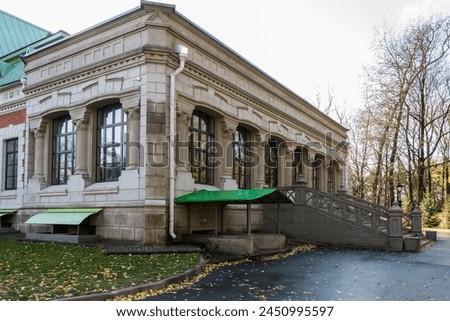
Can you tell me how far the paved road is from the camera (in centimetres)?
808

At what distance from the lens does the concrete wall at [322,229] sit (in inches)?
666

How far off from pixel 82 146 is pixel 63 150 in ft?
7.25

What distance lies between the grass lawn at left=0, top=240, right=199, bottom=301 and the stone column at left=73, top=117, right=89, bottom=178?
148 inches

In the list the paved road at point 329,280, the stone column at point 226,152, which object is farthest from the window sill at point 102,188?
the paved road at point 329,280

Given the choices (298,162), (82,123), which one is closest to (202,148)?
(82,123)

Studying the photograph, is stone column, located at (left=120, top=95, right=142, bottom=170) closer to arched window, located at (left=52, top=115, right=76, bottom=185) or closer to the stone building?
the stone building

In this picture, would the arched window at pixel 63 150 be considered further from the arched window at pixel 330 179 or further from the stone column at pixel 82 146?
the arched window at pixel 330 179

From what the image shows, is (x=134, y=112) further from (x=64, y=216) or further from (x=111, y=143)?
(x=64, y=216)

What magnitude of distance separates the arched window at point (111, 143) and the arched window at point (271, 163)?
9.35 metres

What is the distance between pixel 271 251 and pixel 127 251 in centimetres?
480

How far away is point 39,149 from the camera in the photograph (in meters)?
18.8

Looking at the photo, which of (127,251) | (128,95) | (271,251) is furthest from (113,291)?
(128,95)

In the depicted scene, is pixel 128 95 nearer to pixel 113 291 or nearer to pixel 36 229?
pixel 36 229

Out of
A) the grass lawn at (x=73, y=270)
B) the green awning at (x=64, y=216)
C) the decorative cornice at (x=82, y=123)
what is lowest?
the grass lawn at (x=73, y=270)
